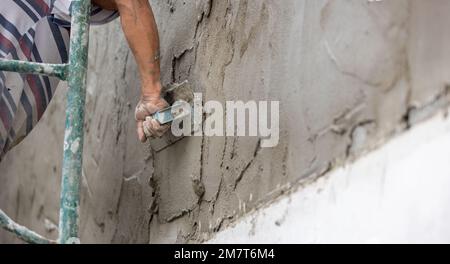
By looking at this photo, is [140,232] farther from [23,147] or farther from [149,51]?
[23,147]

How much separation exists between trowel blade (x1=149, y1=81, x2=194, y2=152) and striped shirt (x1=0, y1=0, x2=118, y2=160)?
238 millimetres

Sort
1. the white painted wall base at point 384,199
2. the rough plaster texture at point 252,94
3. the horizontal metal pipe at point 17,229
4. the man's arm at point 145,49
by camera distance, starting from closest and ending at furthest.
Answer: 1. the white painted wall base at point 384,199
2. the rough plaster texture at point 252,94
3. the horizontal metal pipe at point 17,229
4. the man's arm at point 145,49

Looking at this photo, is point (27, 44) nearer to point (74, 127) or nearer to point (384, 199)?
point (74, 127)

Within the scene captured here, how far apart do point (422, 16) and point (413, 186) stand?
30 cm

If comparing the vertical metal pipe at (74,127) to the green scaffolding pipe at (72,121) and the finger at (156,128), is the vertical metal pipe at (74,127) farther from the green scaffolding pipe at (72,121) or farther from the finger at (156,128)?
the finger at (156,128)

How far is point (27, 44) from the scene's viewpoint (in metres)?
2.35

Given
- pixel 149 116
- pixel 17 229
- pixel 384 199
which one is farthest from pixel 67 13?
pixel 384 199

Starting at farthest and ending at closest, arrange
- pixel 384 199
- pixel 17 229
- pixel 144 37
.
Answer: pixel 144 37 → pixel 17 229 → pixel 384 199

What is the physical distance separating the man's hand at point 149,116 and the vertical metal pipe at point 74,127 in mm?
408

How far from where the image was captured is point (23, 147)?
3.69 m

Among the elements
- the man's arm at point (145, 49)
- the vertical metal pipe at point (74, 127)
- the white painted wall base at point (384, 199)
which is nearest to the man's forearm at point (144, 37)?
the man's arm at point (145, 49)

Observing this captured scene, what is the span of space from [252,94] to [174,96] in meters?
0.35

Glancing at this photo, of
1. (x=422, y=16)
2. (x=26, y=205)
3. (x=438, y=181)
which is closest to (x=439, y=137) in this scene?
(x=438, y=181)

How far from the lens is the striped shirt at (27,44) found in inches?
91.1
